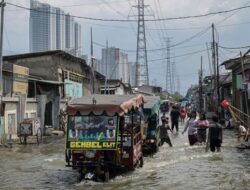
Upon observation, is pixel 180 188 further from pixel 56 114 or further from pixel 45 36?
pixel 45 36

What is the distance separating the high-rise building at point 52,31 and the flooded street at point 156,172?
13285 millimetres

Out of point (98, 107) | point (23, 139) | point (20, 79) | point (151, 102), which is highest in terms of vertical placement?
point (20, 79)

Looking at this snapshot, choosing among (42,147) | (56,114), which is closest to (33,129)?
(42,147)

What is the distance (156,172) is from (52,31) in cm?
2725

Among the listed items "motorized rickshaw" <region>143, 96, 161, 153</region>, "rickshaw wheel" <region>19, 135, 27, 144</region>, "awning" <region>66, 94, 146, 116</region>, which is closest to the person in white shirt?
"motorized rickshaw" <region>143, 96, 161, 153</region>

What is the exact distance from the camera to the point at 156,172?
17328 millimetres

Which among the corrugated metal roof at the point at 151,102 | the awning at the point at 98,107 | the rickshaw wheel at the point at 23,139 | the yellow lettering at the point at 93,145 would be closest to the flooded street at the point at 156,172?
the yellow lettering at the point at 93,145

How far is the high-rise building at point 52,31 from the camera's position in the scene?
37.7 m

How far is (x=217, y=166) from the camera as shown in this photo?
60.0 feet

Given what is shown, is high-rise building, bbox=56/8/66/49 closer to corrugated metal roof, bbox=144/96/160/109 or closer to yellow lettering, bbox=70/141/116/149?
corrugated metal roof, bbox=144/96/160/109

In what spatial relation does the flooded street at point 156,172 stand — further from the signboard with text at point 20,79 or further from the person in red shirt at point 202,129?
the signboard with text at point 20,79

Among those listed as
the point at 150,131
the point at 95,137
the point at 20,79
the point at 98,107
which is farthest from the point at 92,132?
the point at 20,79

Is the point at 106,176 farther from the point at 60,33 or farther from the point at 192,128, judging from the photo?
the point at 60,33

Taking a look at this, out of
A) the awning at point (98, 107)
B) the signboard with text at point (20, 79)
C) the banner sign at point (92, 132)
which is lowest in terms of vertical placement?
the banner sign at point (92, 132)
